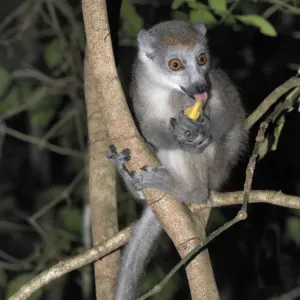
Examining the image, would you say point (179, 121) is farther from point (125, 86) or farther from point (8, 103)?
point (8, 103)

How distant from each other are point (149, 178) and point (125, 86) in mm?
1867

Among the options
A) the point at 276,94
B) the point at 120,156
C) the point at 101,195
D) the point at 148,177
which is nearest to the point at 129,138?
the point at 120,156

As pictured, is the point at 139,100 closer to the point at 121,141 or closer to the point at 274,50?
the point at 121,141

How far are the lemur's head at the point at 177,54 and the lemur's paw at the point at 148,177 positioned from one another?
0.43 metres

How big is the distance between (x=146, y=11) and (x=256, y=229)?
1823 millimetres

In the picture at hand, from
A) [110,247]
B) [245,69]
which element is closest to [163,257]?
[245,69]

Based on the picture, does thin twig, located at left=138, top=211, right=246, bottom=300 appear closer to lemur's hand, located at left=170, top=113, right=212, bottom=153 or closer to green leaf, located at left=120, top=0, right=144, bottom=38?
lemur's hand, located at left=170, top=113, right=212, bottom=153

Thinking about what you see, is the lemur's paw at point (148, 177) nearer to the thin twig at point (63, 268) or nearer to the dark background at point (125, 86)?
the thin twig at point (63, 268)

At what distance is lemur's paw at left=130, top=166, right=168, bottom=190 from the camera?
2719mm

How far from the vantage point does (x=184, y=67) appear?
3.17 meters

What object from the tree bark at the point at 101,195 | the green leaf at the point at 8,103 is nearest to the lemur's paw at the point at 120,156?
the tree bark at the point at 101,195

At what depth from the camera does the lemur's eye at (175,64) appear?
3.19m

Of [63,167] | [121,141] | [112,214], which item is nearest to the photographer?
[121,141]

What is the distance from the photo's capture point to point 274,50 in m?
4.82
